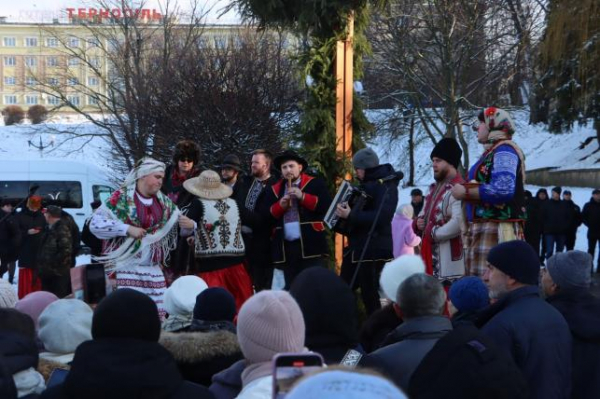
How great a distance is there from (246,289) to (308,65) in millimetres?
2357

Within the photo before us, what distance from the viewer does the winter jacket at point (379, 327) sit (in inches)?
205

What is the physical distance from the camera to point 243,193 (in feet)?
33.3

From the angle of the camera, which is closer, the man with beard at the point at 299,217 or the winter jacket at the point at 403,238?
the man with beard at the point at 299,217

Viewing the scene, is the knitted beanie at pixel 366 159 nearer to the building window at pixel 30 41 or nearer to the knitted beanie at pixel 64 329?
the knitted beanie at pixel 64 329

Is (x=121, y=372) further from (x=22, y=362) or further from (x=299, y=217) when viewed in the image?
(x=299, y=217)

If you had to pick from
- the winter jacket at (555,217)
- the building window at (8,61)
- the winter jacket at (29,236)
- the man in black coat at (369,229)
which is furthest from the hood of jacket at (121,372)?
the building window at (8,61)

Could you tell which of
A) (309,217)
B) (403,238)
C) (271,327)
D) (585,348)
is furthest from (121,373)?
(403,238)

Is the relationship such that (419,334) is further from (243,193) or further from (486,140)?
(243,193)

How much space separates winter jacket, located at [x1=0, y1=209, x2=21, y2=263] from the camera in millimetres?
16188

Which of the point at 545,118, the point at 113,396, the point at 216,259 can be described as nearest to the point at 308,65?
the point at 216,259

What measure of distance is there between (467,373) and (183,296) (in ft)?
7.38

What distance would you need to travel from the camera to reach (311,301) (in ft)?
13.4

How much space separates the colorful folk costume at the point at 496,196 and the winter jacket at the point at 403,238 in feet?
14.6

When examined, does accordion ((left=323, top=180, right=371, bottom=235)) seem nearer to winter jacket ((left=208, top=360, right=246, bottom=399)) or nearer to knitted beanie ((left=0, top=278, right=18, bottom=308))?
knitted beanie ((left=0, top=278, right=18, bottom=308))
